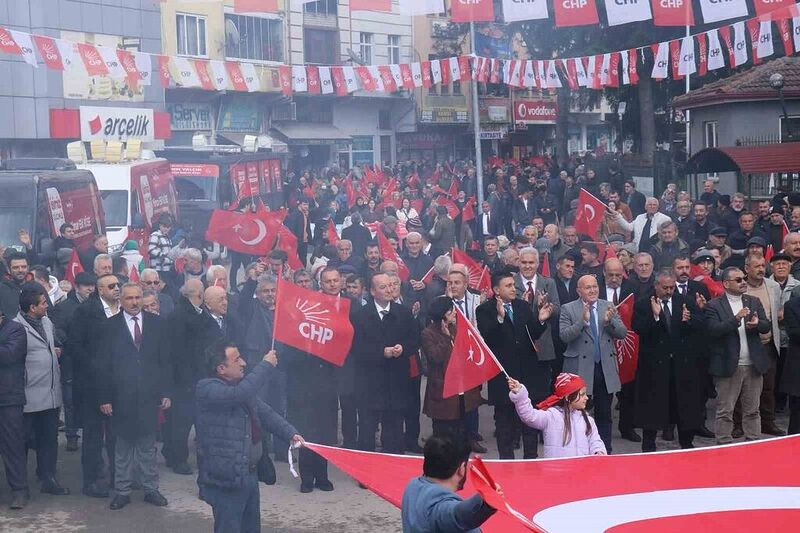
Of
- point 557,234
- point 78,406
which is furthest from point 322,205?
point 78,406

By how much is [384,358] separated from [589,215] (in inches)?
274

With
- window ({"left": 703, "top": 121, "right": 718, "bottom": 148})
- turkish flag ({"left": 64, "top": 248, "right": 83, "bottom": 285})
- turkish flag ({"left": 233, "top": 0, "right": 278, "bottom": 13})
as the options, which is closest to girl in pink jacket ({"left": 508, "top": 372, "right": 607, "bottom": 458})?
turkish flag ({"left": 64, "top": 248, "right": 83, "bottom": 285})

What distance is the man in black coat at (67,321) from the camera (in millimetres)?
10516

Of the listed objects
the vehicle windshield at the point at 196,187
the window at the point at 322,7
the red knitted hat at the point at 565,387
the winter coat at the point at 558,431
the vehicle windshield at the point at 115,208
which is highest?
the window at the point at 322,7

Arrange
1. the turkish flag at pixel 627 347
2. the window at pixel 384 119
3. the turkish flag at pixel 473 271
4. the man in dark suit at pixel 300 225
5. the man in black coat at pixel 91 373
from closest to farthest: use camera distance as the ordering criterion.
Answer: the man in black coat at pixel 91 373 → the turkish flag at pixel 627 347 → the turkish flag at pixel 473 271 → the man in dark suit at pixel 300 225 → the window at pixel 384 119

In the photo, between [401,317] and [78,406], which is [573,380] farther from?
[78,406]

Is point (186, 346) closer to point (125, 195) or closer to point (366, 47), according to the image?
point (125, 195)

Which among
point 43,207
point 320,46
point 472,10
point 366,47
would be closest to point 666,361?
point 43,207

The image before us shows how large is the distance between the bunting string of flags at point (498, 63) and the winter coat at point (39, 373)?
31.3 feet

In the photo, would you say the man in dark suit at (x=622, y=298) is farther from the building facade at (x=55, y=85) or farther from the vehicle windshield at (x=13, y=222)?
the building facade at (x=55, y=85)

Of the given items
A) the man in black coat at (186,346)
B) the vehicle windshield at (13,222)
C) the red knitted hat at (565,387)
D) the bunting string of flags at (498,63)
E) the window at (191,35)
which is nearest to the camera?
the red knitted hat at (565,387)

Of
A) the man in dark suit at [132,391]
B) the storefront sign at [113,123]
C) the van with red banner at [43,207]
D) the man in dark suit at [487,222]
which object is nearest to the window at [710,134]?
the man in dark suit at [487,222]

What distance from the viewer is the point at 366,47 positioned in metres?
46.7

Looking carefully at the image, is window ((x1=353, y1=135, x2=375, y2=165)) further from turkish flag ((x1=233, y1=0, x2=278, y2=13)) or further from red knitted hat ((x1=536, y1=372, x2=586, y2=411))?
red knitted hat ((x1=536, y1=372, x2=586, y2=411))
